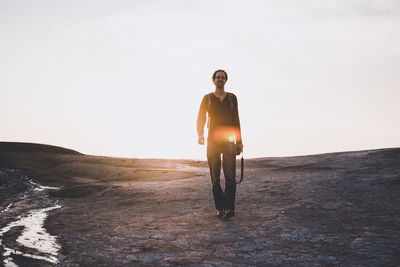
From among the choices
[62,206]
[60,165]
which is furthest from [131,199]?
[60,165]

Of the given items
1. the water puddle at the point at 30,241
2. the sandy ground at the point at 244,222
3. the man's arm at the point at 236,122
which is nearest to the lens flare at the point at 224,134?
the man's arm at the point at 236,122

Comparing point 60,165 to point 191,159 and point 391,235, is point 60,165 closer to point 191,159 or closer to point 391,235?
point 191,159

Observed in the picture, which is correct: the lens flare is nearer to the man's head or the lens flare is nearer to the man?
the man

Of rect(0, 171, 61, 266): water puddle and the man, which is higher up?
the man

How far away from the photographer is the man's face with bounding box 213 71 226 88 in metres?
5.15

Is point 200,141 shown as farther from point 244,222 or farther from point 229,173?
point 244,222

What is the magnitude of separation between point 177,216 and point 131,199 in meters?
2.04

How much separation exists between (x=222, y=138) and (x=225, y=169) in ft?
1.43

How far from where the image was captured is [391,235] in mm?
3850

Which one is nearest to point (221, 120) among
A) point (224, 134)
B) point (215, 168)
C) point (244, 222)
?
point (224, 134)

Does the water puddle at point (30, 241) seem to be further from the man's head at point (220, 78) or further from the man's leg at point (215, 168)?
the man's head at point (220, 78)

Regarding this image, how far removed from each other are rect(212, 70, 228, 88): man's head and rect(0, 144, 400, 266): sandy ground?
1.86 meters

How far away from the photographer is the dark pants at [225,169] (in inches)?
201

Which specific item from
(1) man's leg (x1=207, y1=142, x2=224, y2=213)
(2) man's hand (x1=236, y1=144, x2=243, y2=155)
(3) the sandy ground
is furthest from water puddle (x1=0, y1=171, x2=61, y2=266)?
(2) man's hand (x1=236, y1=144, x2=243, y2=155)
